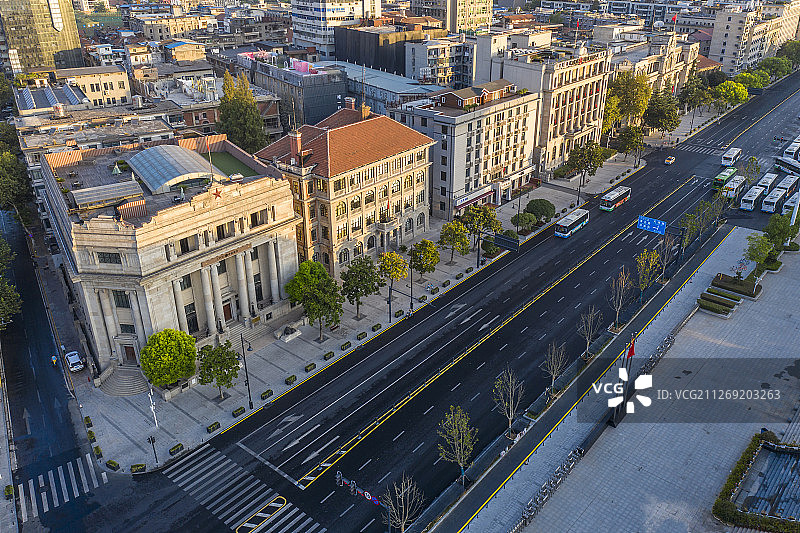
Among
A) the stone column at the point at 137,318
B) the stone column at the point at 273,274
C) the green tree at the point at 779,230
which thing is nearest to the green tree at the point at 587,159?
the green tree at the point at 779,230

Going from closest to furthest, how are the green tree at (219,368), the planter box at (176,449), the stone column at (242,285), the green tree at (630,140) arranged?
the planter box at (176,449)
the green tree at (219,368)
the stone column at (242,285)
the green tree at (630,140)

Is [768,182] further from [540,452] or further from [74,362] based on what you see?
[74,362]

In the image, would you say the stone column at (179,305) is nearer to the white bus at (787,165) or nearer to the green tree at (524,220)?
the green tree at (524,220)

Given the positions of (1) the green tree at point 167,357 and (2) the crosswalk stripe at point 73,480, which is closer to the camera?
(2) the crosswalk stripe at point 73,480

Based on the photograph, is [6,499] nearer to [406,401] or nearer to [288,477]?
[288,477]

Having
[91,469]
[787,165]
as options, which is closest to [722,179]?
[787,165]

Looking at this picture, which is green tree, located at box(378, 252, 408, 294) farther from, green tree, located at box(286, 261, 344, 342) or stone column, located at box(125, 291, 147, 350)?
stone column, located at box(125, 291, 147, 350)
